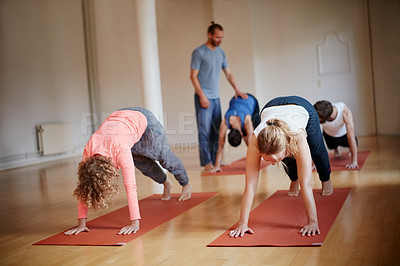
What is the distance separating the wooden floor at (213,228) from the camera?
2.21 m

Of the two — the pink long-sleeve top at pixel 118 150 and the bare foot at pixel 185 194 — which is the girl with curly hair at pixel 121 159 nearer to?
the pink long-sleeve top at pixel 118 150

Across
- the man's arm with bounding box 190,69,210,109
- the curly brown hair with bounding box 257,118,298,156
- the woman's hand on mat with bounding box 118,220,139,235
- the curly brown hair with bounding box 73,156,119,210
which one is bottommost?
the woman's hand on mat with bounding box 118,220,139,235

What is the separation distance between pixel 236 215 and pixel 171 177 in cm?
215

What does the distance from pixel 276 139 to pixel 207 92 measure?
10.5ft

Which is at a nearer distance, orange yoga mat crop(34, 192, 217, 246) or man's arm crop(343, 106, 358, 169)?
orange yoga mat crop(34, 192, 217, 246)

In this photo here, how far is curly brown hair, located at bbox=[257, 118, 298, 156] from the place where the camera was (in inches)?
89.7

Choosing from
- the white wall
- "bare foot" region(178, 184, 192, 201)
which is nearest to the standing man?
"bare foot" region(178, 184, 192, 201)

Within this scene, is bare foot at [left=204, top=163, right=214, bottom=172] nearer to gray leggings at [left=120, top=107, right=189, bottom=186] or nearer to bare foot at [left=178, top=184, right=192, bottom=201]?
bare foot at [left=178, top=184, right=192, bottom=201]

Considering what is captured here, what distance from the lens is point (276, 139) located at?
2.28 m

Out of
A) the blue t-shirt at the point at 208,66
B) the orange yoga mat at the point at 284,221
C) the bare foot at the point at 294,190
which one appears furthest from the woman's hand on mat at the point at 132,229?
the blue t-shirt at the point at 208,66

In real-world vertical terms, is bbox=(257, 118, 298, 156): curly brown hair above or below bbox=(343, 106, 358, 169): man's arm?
above

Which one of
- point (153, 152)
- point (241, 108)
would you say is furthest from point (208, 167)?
point (153, 152)

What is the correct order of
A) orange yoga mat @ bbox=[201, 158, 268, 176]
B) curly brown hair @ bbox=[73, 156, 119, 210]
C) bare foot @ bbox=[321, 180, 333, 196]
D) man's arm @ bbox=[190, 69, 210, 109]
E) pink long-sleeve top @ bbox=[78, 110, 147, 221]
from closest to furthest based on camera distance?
1. curly brown hair @ bbox=[73, 156, 119, 210]
2. pink long-sleeve top @ bbox=[78, 110, 147, 221]
3. bare foot @ bbox=[321, 180, 333, 196]
4. orange yoga mat @ bbox=[201, 158, 268, 176]
5. man's arm @ bbox=[190, 69, 210, 109]

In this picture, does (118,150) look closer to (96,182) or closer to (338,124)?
(96,182)
